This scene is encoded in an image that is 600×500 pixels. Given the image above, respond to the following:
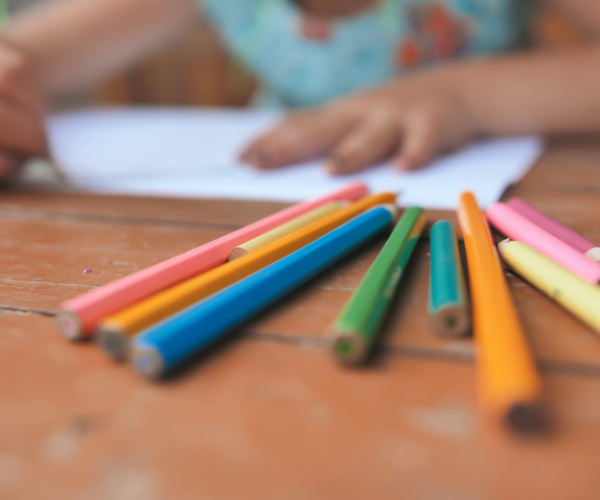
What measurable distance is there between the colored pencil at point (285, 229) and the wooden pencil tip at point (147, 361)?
0.26 feet

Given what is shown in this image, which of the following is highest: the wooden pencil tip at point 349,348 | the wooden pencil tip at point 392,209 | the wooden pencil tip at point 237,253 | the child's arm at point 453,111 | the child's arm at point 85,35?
the child's arm at point 85,35

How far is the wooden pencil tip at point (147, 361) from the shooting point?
0.47 feet

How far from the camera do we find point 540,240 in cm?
22

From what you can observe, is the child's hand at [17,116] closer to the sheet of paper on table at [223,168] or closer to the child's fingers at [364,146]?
the sheet of paper on table at [223,168]

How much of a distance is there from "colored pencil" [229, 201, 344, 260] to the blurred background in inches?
40.4

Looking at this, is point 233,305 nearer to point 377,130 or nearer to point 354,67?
point 377,130

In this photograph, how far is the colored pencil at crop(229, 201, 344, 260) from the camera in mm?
218

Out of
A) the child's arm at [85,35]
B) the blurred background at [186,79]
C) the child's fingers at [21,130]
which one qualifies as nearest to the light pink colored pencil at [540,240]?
the child's fingers at [21,130]

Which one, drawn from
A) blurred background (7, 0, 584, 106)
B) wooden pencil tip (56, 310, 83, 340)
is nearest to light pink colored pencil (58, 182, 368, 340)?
wooden pencil tip (56, 310, 83, 340)

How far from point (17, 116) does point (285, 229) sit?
275 millimetres

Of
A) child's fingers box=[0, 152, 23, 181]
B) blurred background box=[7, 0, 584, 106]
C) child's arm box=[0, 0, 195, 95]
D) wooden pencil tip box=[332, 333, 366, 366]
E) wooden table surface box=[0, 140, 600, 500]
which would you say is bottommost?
wooden table surface box=[0, 140, 600, 500]

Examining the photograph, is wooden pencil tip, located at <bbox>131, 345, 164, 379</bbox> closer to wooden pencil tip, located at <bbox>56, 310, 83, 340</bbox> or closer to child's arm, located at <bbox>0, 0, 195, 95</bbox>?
wooden pencil tip, located at <bbox>56, 310, 83, 340</bbox>

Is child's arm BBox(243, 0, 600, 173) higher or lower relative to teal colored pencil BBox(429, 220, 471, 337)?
higher

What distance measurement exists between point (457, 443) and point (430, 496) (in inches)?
0.7
